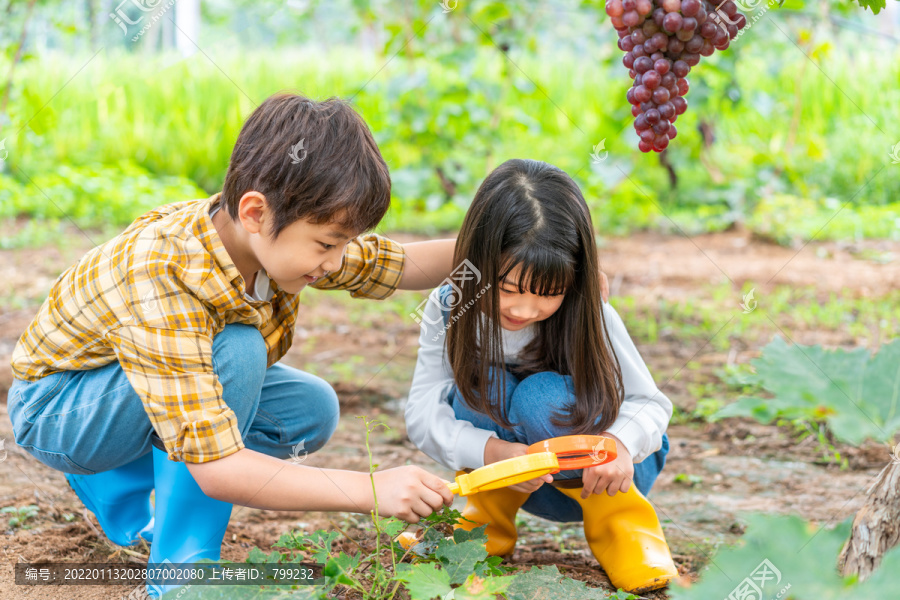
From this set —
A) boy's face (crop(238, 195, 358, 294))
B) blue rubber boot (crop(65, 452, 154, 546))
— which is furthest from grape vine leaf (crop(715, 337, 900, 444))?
blue rubber boot (crop(65, 452, 154, 546))

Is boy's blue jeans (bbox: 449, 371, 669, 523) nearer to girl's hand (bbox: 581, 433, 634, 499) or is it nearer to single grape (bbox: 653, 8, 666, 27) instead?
girl's hand (bbox: 581, 433, 634, 499)

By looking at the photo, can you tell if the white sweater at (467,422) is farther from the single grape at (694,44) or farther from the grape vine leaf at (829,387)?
the grape vine leaf at (829,387)

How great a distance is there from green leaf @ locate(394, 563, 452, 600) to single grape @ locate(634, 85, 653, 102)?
774 millimetres

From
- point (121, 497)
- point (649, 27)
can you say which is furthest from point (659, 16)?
point (121, 497)

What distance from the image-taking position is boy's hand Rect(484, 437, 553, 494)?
52.6 inches

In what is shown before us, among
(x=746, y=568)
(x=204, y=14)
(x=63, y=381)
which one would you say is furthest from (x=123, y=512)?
(x=204, y=14)

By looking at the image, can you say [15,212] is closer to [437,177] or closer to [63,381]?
[437,177]

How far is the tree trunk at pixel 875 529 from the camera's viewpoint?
0.99 metres

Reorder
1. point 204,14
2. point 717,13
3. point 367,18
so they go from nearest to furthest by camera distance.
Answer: point 717,13, point 367,18, point 204,14

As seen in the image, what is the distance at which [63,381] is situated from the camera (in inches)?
52.2

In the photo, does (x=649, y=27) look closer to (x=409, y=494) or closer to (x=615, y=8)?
(x=615, y=8)

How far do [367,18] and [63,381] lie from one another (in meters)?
3.49

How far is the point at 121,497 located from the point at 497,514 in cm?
72

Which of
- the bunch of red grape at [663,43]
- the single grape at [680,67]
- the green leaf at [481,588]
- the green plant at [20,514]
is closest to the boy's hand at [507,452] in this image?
the green leaf at [481,588]
